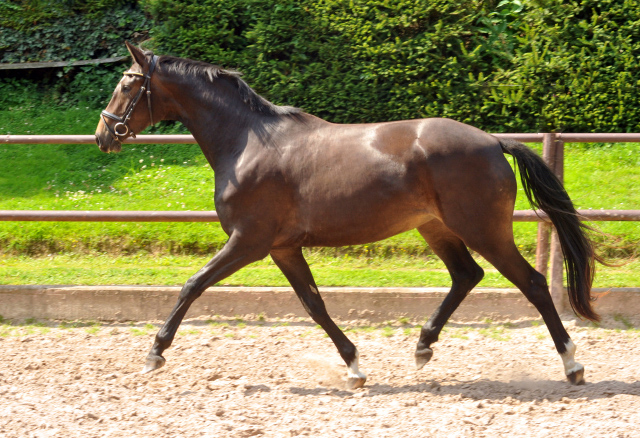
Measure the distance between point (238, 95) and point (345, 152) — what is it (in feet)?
2.81

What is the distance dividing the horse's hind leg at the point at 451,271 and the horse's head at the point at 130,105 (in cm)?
199

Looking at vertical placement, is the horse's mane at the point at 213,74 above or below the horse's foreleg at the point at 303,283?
above

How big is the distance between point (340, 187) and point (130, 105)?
58.2 inches

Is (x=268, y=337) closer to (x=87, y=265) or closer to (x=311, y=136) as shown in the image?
(x=311, y=136)

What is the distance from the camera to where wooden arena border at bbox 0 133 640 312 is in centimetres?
520

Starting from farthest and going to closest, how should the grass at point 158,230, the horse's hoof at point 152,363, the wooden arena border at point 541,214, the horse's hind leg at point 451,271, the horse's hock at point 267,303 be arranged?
the grass at point 158,230 → the horse's hock at point 267,303 → the wooden arena border at point 541,214 → the horse's hind leg at point 451,271 → the horse's hoof at point 152,363

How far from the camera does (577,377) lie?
416 centimetres

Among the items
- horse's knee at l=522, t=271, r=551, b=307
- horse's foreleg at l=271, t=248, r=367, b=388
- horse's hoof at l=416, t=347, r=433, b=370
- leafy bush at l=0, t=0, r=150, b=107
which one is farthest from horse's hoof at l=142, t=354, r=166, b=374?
leafy bush at l=0, t=0, r=150, b=107

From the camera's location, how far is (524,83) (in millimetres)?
8141

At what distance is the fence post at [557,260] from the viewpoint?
525 centimetres

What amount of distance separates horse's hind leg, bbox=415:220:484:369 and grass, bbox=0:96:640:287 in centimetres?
104

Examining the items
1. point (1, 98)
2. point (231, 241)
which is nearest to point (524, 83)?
point (231, 241)

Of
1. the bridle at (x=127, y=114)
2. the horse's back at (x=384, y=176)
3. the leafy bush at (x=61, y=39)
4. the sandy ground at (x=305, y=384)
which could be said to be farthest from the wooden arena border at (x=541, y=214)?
the leafy bush at (x=61, y=39)

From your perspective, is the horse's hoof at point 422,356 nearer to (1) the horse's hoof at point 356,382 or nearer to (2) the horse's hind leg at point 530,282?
(1) the horse's hoof at point 356,382
